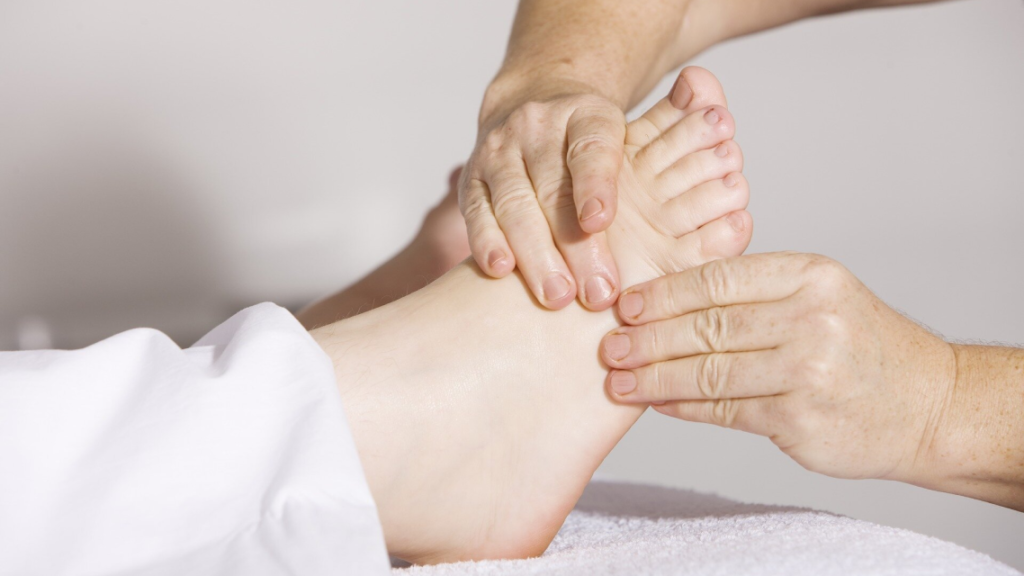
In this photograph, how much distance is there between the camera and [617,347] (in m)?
0.88

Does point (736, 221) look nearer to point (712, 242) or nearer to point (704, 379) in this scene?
point (712, 242)

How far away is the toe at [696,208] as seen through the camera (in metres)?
0.94

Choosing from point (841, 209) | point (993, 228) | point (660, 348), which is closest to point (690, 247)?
point (660, 348)

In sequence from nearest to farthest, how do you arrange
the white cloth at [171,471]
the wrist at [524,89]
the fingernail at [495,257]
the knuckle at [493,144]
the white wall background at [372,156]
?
the white cloth at [171,471], the fingernail at [495,257], the knuckle at [493,144], the wrist at [524,89], the white wall background at [372,156]

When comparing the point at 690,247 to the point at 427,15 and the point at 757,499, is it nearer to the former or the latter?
the point at 757,499

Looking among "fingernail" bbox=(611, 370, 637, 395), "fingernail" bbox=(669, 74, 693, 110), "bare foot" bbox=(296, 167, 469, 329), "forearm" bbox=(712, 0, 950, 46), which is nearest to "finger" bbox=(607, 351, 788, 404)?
"fingernail" bbox=(611, 370, 637, 395)

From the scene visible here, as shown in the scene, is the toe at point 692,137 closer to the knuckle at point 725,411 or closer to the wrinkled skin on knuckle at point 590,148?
the wrinkled skin on knuckle at point 590,148

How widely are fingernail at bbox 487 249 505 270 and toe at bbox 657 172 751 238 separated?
0.62 feet

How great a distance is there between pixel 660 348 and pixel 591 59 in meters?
0.59

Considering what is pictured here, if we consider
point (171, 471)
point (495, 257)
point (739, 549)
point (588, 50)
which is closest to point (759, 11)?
point (588, 50)

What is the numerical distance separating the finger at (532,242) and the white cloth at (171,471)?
0.31 meters

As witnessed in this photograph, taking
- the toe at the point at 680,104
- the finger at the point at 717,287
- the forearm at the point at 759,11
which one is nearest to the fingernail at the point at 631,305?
the finger at the point at 717,287

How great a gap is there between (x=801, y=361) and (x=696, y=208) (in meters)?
0.23

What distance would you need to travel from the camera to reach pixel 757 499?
198 centimetres
